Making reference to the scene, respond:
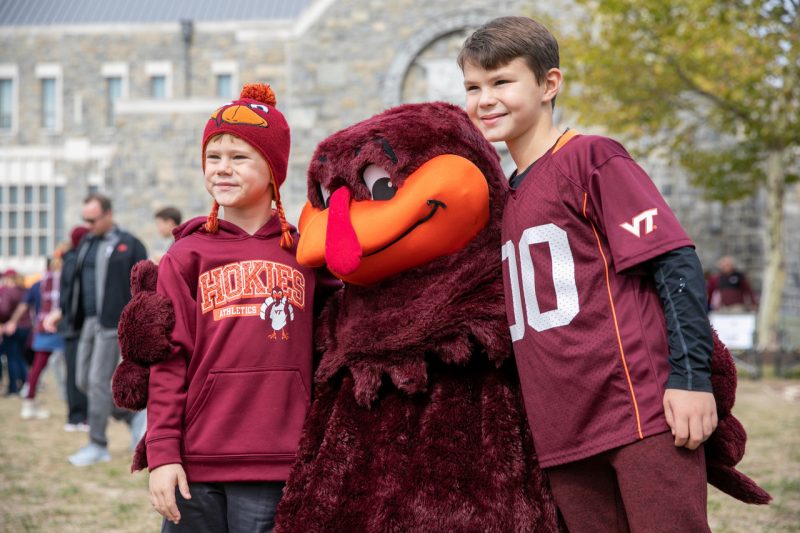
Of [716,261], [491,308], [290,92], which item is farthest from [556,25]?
[491,308]

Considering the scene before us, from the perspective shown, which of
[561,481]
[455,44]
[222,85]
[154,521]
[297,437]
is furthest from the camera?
[222,85]

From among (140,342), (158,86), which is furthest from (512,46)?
(158,86)

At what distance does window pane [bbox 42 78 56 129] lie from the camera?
2547 centimetres

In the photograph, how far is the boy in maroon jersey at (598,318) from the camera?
2.02 metres

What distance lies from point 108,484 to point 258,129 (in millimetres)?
4050

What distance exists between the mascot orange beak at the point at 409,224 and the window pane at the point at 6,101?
26.2 metres

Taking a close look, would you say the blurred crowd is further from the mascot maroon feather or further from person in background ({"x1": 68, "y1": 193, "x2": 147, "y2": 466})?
the mascot maroon feather

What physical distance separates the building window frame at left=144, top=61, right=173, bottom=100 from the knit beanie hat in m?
23.1

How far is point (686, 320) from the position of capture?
6.63ft

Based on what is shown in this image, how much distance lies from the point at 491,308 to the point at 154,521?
3319mm

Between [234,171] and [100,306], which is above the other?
[234,171]

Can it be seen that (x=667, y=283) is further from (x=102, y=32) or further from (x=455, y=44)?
(x=102, y=32)

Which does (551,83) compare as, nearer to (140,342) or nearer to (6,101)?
(140,342)

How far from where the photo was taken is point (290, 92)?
1606 cm
